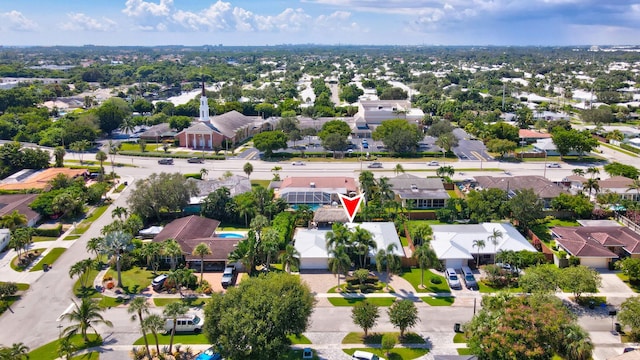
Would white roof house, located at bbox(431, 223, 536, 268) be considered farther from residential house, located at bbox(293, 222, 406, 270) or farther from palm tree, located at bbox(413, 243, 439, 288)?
palm tree, located at bbox(413, 243, 439, 288)

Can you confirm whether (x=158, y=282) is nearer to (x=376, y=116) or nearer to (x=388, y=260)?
(x=388, y=260)

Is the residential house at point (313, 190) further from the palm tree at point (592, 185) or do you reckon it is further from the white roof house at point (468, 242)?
the palm tree at point (592, 185)

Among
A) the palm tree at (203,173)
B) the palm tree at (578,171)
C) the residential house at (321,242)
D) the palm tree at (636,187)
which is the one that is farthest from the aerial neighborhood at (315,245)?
the palm tree at (578,171)

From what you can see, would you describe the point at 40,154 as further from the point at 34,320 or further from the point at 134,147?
the point at 34,320

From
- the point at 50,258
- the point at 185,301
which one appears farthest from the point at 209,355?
the point at 50,258

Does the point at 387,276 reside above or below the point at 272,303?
below

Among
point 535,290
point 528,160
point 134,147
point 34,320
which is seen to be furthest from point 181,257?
point 528,160

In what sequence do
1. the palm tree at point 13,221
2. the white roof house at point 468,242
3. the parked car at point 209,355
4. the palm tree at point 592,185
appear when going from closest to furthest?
1. the parked car at point 209,355
2. the white roof house at point 468,242
3. the palm tree at point 13,221
4. the palm tree at point 592,185
